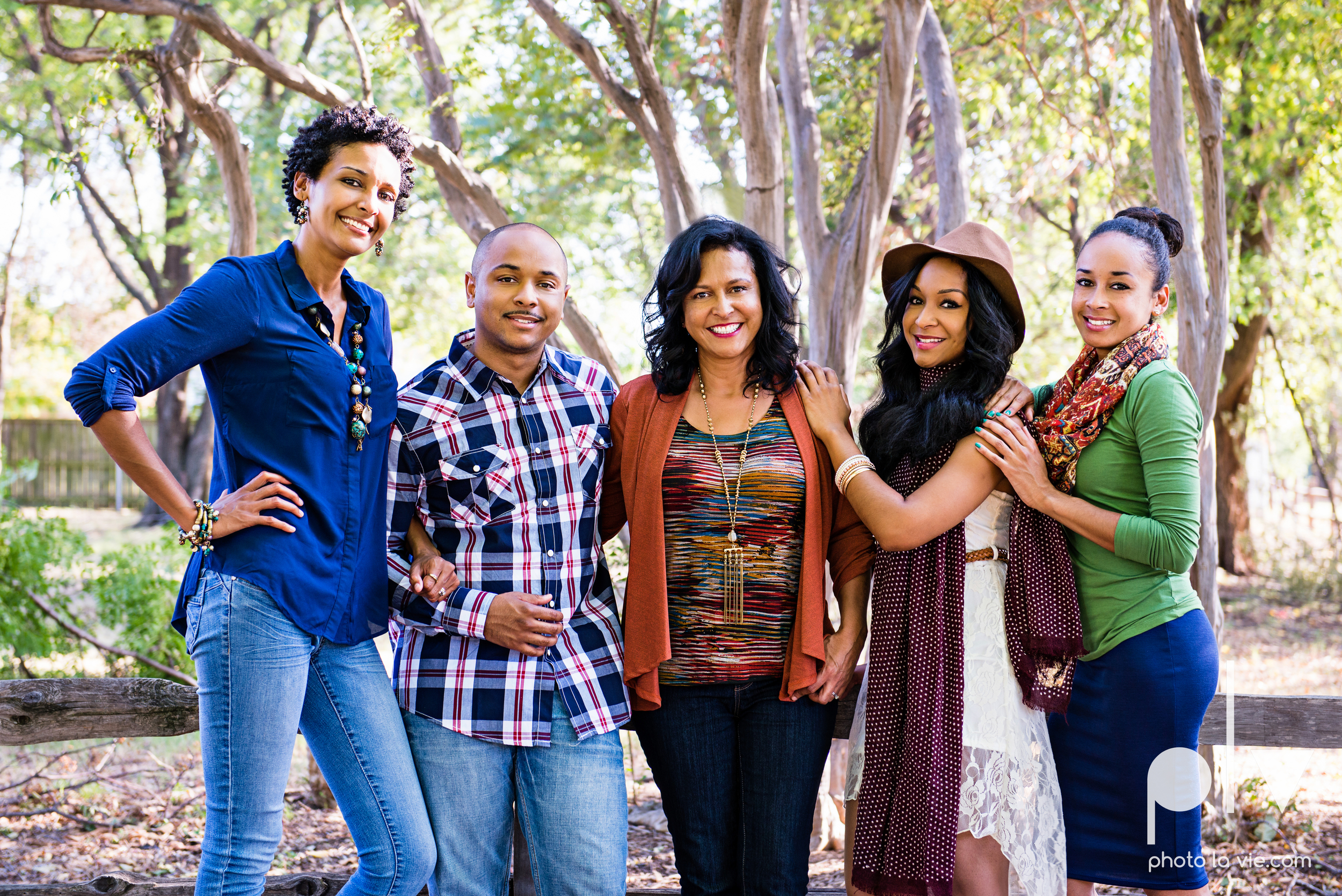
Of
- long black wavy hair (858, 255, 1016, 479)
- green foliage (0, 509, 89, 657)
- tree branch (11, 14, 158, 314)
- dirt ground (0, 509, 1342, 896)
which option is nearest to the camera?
long black wavy hair (858, 255, 1016, 479)

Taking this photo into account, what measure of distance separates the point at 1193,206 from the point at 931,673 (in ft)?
10.2

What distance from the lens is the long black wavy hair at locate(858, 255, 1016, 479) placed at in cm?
262

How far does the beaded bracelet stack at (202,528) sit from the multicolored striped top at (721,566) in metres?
1.03

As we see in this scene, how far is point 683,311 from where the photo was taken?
2781mm

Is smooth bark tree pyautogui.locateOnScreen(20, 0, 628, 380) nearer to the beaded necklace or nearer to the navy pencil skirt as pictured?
the beaded necklace

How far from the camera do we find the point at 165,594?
6789mm

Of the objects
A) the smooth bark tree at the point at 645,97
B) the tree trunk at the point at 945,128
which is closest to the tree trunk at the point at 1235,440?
the tree trunk at the point at 945,128

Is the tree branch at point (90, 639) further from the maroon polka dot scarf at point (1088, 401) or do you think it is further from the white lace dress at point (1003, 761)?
the maroon polka dot scarf at point (1088, 401)

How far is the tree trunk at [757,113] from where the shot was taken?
438 cm

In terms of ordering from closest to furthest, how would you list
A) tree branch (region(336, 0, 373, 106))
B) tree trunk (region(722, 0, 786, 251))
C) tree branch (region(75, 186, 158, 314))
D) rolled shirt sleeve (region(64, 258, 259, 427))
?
rolled shirt sleeve (region(64, 258, 259, 427)) → tree trunk (region(722, 0, 786, 251)) → tree branch (region(336, 0, 373, 106)) → tree branch (region(75, 186, 158, 314))

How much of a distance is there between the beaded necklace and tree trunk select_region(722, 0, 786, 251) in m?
2.45

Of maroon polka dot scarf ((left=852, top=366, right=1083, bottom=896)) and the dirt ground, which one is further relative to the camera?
the dirt ground

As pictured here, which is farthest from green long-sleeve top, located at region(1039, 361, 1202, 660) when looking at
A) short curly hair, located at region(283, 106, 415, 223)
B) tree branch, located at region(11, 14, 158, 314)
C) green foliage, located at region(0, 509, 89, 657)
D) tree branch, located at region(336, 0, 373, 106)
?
tree branch, located at region(11, 14, 158, 314)

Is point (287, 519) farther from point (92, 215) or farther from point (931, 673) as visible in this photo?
point (92, 215)
